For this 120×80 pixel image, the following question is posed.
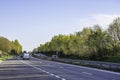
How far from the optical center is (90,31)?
10650cm

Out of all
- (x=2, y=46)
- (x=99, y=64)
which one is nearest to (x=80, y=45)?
(x=99, y=64)

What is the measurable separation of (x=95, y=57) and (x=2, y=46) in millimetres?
87805

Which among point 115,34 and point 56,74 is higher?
point 115,34

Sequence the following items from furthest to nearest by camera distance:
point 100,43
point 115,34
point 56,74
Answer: point 115,34
point 100,43
point 56,74

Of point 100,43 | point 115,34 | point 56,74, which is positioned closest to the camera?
point 56,74

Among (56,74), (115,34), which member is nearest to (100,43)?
(115,34)

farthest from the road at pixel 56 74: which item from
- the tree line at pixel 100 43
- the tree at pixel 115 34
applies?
the tree at pixel 115 34

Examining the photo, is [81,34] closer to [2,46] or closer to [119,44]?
[119,44]

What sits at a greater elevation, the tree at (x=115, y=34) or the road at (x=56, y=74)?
the tree at (x=115, y=34)

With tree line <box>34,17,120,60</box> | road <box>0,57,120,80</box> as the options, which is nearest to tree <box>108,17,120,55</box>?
tree line <box>34,17,120,60</box>

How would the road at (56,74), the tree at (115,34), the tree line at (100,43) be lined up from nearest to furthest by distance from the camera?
the road at (56,74) < the tree line at (100,43) < the tree at (115,34)

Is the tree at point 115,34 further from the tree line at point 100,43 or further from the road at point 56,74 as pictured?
the road at point 56,74

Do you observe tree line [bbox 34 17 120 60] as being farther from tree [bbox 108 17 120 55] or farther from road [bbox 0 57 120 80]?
road [bbox 0 57 120 80]

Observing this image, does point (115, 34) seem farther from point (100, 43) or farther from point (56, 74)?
point (56, 74)
